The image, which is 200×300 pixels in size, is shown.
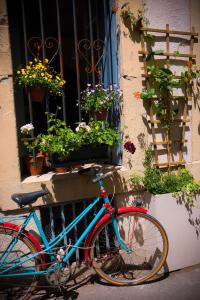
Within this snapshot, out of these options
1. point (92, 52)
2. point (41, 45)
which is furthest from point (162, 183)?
point (41, 45)

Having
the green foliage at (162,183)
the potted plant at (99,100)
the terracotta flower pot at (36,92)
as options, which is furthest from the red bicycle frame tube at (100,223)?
the terracotta flower pot at (36,92)

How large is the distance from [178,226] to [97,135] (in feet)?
5.18

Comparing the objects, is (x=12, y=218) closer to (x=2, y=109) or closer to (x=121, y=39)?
(x=2, y=109)

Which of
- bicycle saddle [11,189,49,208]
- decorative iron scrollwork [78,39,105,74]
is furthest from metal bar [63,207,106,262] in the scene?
decorative iron scrollwork [78,39,105,74]

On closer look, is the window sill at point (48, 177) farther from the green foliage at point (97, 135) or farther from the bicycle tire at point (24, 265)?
the bicycle tire at point (24, 265)

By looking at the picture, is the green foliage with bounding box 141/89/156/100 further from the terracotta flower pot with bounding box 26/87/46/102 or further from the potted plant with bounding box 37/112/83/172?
the terracotta flower pot with bounding box 26/87/46/102

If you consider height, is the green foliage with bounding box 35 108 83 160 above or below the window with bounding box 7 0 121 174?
below

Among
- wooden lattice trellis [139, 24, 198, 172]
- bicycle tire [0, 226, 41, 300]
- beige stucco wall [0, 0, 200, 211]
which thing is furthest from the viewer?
wooden lattice trellis [139, 24, 198, 172]

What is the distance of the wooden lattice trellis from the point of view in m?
4.28

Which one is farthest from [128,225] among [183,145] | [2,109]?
[2,109]

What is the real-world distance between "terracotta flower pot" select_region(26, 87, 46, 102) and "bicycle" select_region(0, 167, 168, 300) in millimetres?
999

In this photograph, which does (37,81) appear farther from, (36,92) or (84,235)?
(84,235)

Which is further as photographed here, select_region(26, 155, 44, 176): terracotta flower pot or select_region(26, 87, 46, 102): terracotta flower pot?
select_region(26, 155, 44, 176): terracotta flower pot

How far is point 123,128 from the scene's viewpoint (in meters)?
4.13
